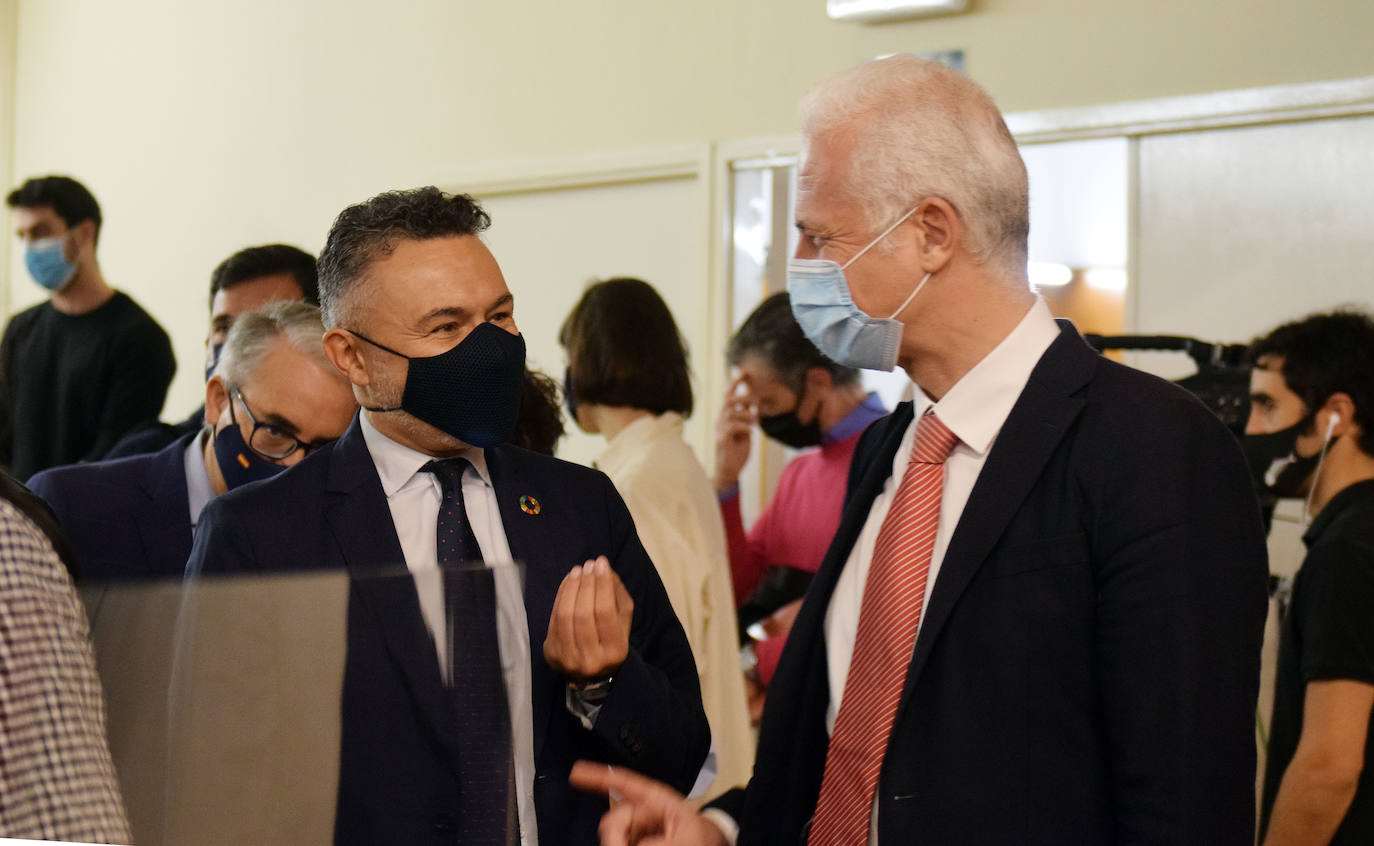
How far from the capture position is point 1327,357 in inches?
93.5

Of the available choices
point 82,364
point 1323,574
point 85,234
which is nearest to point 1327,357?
point 1323,574

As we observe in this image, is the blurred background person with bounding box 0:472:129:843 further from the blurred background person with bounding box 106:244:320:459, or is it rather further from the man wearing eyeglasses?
the blurred background person with bounding box 106:244:320:459

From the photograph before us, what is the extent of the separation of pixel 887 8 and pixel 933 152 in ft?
8.57

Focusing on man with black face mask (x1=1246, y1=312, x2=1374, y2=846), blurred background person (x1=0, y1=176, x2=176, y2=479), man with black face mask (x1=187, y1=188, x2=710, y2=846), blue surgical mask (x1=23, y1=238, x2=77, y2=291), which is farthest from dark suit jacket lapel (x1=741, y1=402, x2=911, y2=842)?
blue surgical mask (x1=23, y1=238, x2=77, y2=291)

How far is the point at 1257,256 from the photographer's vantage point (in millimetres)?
3406

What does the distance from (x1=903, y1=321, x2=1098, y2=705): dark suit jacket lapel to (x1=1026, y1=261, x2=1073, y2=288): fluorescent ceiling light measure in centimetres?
251

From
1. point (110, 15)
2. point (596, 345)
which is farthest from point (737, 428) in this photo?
point (110, 15)

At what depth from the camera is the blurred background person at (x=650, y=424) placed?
225 centimetres

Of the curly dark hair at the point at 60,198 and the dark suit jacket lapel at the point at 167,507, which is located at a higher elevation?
the curly dark hair at the point at 60,198

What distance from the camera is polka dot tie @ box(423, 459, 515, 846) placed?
0.99 metres

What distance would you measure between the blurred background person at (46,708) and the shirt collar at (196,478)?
0.86 metres

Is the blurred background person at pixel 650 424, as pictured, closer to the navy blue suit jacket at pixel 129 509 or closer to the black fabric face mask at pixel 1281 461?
the navy blue suit jacket at pixel 129 509

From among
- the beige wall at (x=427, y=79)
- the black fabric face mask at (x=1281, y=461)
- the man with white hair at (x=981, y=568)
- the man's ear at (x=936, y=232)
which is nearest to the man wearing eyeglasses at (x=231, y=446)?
the beige wall at (x=427, y=79)

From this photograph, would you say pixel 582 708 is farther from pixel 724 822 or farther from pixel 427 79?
pixel 427 79
